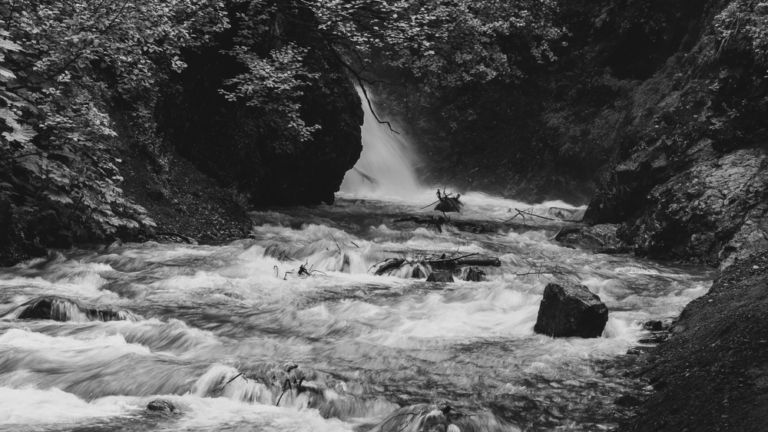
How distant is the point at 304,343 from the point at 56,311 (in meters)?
2.49

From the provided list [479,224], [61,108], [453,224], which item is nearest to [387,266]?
[61,108]

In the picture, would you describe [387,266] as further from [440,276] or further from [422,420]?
[422,420]

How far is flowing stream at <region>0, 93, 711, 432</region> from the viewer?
4.68 meters

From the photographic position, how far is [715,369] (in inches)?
166

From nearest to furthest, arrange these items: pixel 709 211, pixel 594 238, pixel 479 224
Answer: pixel 709 211, pixel 594 238, pixel 479 224

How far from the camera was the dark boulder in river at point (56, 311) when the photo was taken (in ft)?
21.2

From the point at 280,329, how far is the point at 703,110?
9.92 m

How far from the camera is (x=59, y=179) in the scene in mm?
8016

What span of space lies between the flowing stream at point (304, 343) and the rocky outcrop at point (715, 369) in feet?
1.14

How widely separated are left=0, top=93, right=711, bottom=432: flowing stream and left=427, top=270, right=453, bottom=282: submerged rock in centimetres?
13

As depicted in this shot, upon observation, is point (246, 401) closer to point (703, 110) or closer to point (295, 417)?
point (295, 417)

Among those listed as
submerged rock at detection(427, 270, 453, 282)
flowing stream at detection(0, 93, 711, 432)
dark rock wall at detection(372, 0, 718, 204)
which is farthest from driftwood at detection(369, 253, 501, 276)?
dark rock wall at detection(372, 0, 718, 204)

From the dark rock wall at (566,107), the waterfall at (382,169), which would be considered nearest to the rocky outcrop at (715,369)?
the dark rock wall at (566,107)

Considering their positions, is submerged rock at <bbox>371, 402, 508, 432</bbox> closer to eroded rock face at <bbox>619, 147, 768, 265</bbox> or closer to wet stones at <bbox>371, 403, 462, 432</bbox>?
wet stones at <bbox>371, 403, 462, 432</bbox>
